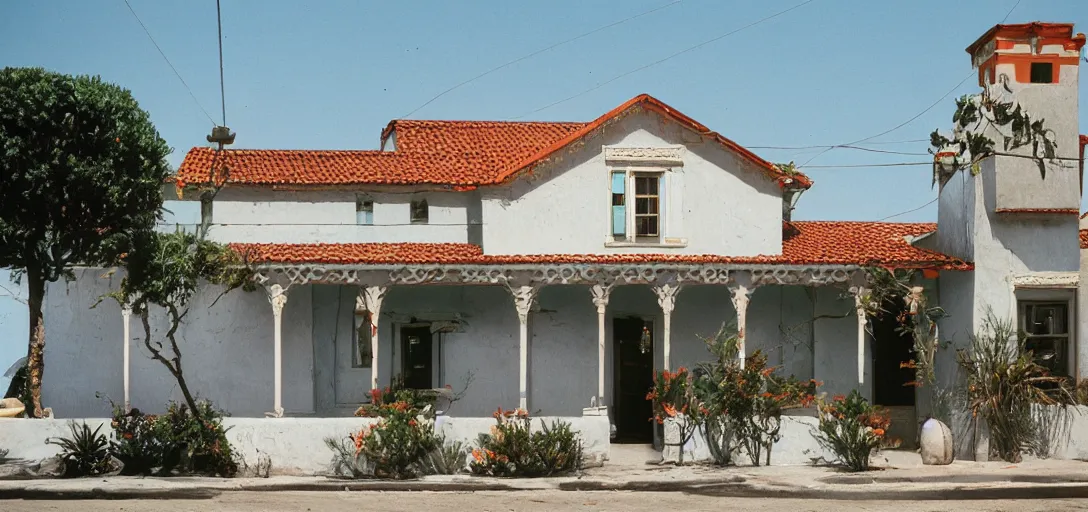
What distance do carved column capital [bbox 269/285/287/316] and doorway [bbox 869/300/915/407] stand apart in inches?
395

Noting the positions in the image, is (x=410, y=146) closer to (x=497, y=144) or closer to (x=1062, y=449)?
(x=497, y=144)

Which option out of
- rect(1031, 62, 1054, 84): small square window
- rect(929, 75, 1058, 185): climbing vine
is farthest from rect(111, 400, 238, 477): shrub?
rect(1031, 62, 1054, 84): small square window

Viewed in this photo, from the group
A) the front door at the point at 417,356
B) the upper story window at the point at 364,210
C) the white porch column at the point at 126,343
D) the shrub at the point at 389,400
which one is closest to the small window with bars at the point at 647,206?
the front door at the point at 417,356

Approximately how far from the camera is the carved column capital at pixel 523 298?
21.5 metres

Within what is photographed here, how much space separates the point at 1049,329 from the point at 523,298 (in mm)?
8437

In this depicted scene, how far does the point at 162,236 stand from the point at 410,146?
6714mm

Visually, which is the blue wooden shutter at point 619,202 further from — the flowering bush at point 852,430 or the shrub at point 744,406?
the flowering bush at point 852,430

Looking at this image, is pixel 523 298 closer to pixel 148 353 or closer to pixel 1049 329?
pixel 148 353

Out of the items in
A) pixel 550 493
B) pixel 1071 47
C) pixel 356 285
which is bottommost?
pixel 550 493

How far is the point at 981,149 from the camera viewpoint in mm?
21562

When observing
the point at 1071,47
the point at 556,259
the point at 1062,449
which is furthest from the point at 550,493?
the point at 1071,47

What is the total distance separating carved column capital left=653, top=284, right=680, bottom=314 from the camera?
845 inches

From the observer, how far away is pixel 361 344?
23219mm

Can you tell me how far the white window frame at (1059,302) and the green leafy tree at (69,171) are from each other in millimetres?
13648
